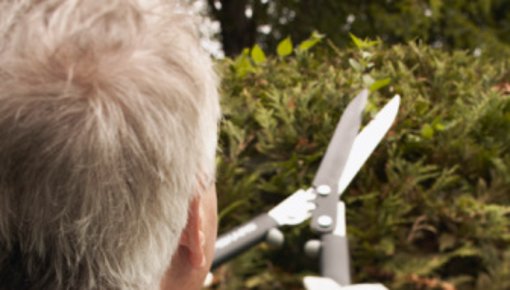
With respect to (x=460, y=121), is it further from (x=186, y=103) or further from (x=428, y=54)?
(x=186, y=103)

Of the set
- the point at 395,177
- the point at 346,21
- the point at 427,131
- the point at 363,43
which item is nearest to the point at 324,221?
the point at 395,177

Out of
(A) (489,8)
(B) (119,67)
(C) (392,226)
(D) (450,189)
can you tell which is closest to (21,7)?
(B) (119,67)

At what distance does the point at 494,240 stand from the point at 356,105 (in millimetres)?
514

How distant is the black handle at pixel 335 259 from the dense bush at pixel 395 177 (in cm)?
29

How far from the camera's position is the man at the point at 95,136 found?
97 cm

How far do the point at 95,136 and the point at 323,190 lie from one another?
0.89 m

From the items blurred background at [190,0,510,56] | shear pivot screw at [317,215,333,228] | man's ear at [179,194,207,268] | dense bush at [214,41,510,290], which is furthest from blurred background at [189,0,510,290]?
blurred background at [190,0,510,56]

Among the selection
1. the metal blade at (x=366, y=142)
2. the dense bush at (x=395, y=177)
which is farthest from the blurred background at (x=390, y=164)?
the metal blade at (x=366, y=142)

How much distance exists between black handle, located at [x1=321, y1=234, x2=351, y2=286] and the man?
21.9 inches

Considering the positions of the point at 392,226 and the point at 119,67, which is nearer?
the point at 119,67

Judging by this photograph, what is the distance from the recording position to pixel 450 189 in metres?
2.07

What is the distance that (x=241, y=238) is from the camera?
1681 millimetres

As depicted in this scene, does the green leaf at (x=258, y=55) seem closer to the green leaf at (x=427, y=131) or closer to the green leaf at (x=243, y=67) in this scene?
the green leaf at (x=243, y=67)

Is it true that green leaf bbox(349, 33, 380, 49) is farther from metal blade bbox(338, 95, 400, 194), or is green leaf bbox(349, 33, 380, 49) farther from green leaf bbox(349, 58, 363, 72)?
metal blade bbox(338, 95, 400, 194)
